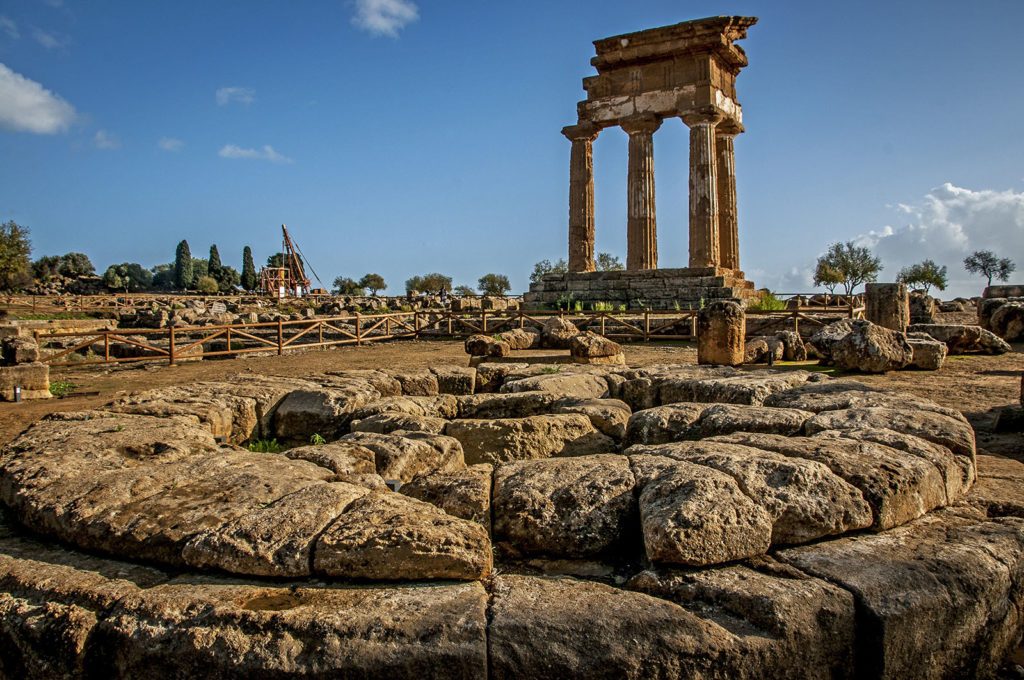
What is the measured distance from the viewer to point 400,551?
2.85m

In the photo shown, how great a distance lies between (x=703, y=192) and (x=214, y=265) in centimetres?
6279

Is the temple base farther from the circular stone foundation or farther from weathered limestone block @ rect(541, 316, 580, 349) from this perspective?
the circular stone foundation

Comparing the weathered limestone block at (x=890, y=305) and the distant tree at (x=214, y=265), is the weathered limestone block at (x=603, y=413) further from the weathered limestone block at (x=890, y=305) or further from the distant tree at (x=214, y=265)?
the distant tree at (x=214, y=265)

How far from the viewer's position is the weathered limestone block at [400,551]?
285 centimetres

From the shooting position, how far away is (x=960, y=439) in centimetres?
422

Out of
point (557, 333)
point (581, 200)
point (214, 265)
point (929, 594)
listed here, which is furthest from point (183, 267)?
point (929, 594)

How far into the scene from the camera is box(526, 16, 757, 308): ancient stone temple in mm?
22062

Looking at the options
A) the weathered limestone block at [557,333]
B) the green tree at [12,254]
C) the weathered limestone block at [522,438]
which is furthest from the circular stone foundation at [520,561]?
the green tree at [12,254]

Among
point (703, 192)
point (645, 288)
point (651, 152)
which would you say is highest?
point (651, 152)

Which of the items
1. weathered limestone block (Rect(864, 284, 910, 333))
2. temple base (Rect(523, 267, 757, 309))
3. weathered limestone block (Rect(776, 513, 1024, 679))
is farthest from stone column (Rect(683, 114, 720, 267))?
weathered limestone block (Rect(776, 513, 1024, 679))

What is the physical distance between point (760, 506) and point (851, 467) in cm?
74

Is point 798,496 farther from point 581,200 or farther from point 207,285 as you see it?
point 207,285

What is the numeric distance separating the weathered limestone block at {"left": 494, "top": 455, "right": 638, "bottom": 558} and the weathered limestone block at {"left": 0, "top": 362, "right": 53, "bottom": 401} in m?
9.93

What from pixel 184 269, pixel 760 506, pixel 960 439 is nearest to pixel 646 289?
pixel 960 439
